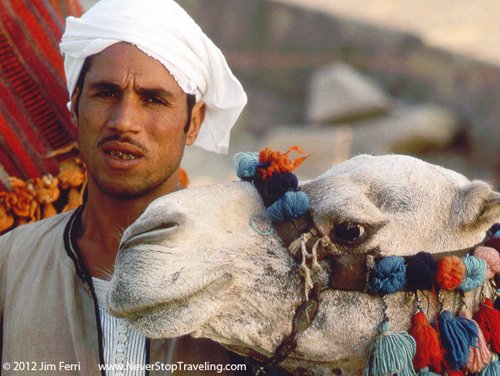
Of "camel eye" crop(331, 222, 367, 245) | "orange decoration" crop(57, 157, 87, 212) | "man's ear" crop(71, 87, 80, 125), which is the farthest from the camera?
"orange decoration" crop(57, 157, 87, 212)

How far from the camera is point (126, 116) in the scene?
9.46 ft

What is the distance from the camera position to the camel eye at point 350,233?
7.74 ft

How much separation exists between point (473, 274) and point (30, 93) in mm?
2090

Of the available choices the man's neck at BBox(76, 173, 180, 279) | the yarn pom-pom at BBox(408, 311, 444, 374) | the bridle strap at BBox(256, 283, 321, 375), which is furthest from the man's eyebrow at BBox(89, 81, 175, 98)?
the yarn pom-pom at BBox(408, 311, 444, 374)

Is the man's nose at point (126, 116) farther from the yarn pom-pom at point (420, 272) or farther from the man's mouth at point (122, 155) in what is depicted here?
the yarn pom-pom at point (420, 272)

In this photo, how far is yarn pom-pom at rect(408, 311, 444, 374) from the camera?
228 centimetres

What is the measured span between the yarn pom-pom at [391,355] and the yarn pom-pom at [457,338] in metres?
0.09

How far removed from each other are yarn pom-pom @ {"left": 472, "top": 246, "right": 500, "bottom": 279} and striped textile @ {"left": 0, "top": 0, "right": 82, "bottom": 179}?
6.21 feet

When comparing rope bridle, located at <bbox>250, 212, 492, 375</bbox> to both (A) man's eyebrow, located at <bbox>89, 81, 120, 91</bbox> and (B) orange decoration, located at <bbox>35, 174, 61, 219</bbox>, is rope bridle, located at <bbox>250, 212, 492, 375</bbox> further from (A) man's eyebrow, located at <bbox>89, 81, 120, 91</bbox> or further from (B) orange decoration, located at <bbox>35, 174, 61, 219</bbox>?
(B) orange decoration, located at <bbox>35, 174, 61, 219</bbox>

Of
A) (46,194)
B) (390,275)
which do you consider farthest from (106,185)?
→ (390,275)

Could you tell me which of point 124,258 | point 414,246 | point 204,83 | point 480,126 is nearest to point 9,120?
point 204,83

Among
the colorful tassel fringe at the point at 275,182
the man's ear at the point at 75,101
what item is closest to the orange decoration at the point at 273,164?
the colorful tassel fringe at the point at 275,182

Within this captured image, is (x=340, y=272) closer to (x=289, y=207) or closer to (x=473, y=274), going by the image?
(x=289, y=207)

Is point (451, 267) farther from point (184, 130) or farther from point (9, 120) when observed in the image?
point (9, 120)
